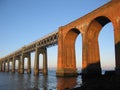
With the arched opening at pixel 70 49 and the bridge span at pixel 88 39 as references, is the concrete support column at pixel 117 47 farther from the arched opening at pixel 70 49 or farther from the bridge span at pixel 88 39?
the arched opening at pixel 70 49

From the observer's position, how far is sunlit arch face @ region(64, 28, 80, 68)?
→ 1852 inches

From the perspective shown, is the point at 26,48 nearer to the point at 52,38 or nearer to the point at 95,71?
the point at 52,38

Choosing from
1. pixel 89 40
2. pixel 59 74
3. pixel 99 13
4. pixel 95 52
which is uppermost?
pixel 99 13

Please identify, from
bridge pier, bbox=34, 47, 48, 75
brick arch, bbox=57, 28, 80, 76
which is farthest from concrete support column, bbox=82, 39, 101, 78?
bridge pier, bbox=34, 47, 48, 75

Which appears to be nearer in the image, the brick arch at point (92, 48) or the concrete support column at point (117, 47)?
the concrete support column at point (117, 47)

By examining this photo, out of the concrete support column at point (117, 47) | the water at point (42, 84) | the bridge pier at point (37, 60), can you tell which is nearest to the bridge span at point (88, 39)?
the concrete support column at point (117, 47)

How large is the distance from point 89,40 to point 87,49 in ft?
6.65

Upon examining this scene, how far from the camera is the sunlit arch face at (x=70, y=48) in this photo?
47.0m

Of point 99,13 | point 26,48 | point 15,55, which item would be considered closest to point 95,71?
point 99,13

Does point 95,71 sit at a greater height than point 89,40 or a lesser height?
lesser

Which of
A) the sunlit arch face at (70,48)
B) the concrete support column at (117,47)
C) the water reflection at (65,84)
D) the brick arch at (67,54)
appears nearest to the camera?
the water reflection at (65,84)

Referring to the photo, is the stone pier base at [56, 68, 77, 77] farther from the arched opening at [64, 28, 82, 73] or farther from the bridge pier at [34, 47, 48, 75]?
the bridge pier at [34, 47, 48, 75]

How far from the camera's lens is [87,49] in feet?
125

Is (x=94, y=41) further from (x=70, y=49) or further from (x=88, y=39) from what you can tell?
(x=70, y=49)
